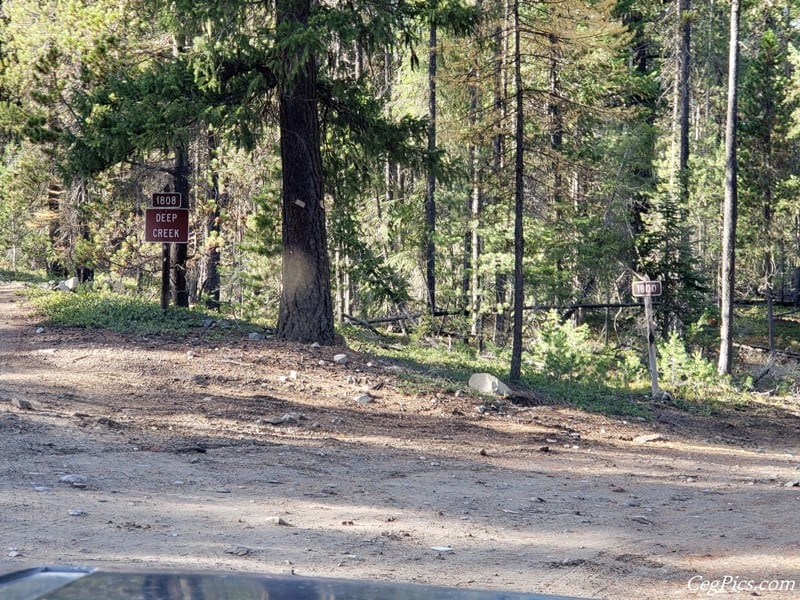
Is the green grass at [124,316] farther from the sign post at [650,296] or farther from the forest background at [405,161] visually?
the sign post at [650,296]

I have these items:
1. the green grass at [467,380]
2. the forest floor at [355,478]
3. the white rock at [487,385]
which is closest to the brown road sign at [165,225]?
the forest floor at [355,478]

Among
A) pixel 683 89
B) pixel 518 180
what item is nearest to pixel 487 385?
pixel 518 180

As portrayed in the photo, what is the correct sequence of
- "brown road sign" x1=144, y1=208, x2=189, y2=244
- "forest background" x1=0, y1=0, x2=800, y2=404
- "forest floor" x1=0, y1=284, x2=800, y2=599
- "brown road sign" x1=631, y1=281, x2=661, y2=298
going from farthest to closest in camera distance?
"brown road sign" x1=144, y1=208, x2=189, y2=244 → "brown road sign" x1=631, y1=281, x2=661, y2=298 → "forest background" x1=0, y1=0, x2=800, y2=404 → "forest floor" x1=0, y1=284, x2=800, y2=599

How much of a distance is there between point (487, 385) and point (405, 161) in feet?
13.0

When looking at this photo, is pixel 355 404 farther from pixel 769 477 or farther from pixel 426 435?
pixel 769 477

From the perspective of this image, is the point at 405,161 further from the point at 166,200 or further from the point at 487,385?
the point at 166,200

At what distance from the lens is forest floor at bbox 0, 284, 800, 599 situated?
21.3 feet

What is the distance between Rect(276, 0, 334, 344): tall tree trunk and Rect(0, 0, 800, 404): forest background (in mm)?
36

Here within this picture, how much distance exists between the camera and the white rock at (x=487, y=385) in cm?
1480

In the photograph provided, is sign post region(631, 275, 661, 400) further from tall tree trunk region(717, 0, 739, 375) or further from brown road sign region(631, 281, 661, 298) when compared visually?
tall tree trunk region(717, 0, 739, 375)

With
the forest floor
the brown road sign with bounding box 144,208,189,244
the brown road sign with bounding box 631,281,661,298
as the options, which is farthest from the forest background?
the forest floor

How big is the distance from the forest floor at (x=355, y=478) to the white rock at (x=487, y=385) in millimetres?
607

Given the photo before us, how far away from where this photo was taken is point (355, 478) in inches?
374

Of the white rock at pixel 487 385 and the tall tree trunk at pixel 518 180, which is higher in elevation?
the tall tree trunk at pixel 518 180
